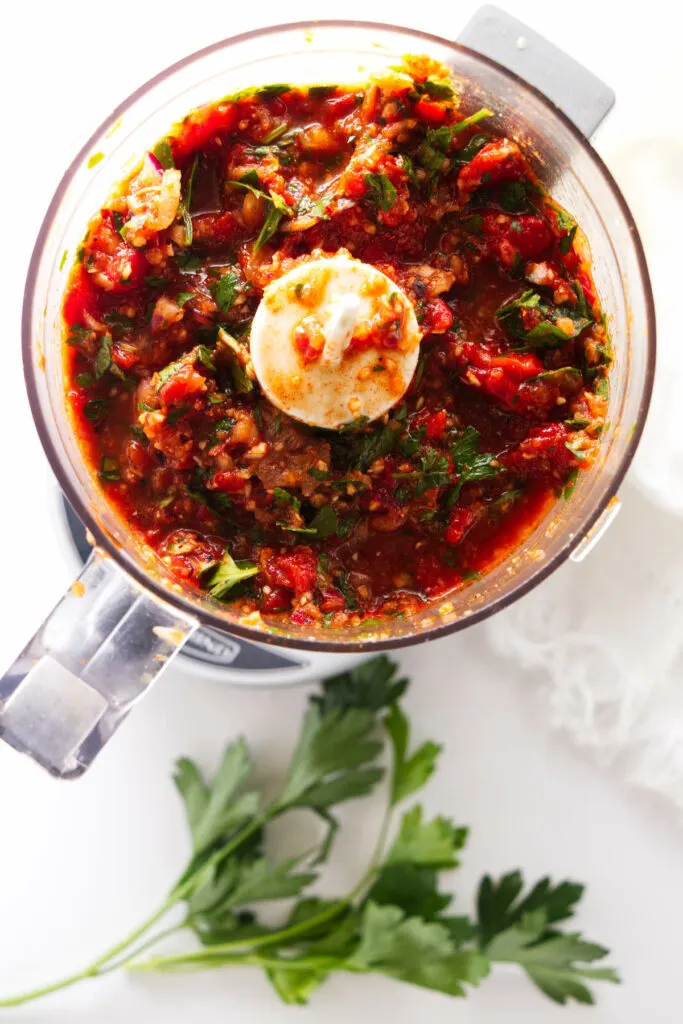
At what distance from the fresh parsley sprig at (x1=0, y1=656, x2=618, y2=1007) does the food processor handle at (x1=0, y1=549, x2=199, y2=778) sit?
2.13 feet

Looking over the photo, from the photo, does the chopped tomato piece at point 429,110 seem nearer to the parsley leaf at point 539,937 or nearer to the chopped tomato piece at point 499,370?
the chopped tomato piece at point 499,370

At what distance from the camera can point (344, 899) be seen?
231 centimetres

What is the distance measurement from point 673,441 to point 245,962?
1.59 metres

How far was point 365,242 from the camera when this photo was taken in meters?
1.81

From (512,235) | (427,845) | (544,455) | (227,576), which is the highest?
(512,235)

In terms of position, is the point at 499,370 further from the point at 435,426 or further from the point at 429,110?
the point at 429,110

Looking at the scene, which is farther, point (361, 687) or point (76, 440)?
point (361, 687)

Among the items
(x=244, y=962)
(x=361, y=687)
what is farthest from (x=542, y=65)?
(x=244, y=962)

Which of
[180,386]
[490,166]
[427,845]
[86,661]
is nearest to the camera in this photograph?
[86,661]

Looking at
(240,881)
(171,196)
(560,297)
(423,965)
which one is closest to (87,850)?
(240,881)

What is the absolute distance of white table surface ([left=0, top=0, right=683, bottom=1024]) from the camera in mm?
2133

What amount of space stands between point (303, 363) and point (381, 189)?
38cm

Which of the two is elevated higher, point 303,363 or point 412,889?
point 303,363

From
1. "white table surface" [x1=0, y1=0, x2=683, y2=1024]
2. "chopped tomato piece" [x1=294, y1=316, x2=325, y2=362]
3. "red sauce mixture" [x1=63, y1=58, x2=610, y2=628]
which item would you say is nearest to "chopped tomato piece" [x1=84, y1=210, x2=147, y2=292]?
"red sauce mixture" [x1=63, y1=58, x2=610, y2=628]
